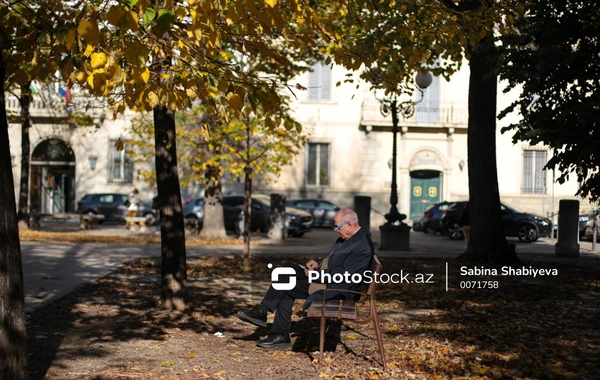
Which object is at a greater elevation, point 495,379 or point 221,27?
point 221,27

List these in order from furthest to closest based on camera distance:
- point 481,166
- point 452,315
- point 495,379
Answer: point 481,166, point 452,315, point 495,379

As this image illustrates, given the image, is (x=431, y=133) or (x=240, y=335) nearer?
(x=240, y=335)

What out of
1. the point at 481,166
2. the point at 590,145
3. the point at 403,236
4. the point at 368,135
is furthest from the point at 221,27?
the point at 368,135

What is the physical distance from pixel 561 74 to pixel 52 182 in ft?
115

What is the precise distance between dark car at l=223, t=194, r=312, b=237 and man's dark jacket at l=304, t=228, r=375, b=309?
21.7m

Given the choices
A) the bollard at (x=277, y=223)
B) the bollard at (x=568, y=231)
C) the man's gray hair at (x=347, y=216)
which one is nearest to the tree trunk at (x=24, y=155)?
the bollard at (x=277, y=223)

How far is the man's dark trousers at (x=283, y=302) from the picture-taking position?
8.12 m

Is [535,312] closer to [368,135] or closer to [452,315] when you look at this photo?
[452,315]

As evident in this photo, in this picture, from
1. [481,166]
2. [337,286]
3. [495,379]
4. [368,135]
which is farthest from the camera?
[368,135]

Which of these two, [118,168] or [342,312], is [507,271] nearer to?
[342,312]

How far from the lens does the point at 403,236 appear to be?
22.4 metres

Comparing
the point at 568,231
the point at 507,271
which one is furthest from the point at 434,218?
the point at 507,271

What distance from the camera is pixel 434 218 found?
34.7 metres

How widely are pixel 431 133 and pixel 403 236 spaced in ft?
70.7
